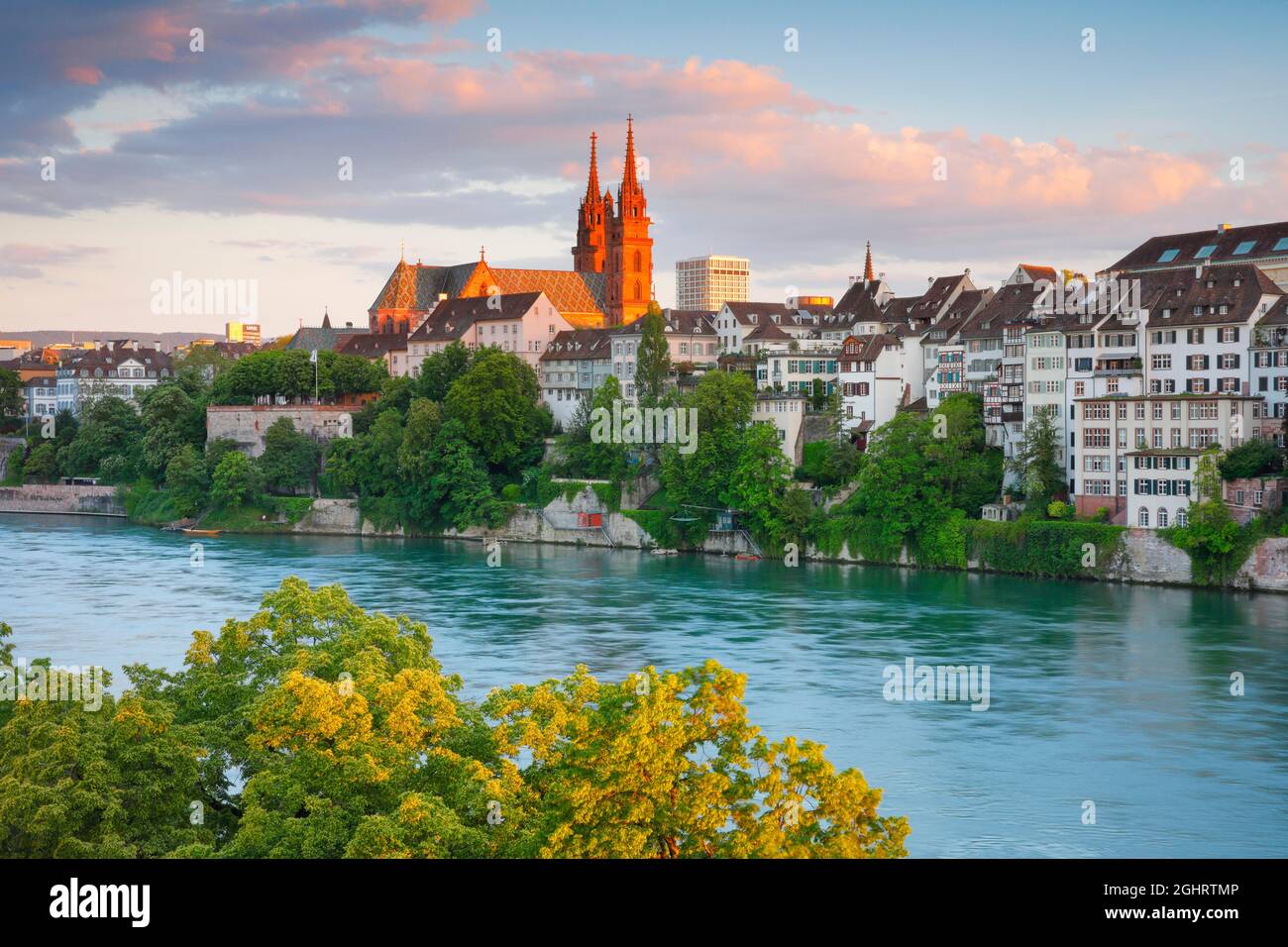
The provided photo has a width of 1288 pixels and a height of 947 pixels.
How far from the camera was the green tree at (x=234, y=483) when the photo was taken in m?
84.5

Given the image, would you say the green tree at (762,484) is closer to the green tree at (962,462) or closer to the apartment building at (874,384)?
the apartment building at (874,384)

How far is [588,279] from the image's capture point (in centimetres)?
11206

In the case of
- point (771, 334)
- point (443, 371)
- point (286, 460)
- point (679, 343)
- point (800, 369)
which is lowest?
point (286, 460)

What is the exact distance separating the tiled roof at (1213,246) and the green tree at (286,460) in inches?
1783

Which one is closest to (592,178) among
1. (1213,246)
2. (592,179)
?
(592,179)

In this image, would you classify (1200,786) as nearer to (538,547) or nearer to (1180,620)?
(1180,620)

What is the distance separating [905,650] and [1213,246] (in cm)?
3564

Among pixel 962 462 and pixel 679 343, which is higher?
pixel 679 343

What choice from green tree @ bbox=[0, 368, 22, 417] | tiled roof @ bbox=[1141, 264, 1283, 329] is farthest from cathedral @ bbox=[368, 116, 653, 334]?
tiled roof @ bbox=[1141, 264, 1283, 329]

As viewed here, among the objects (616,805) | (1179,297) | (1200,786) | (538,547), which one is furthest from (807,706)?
(538,547)

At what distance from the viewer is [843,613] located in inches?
1919

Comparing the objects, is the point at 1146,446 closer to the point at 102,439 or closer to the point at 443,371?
the point at 443,371

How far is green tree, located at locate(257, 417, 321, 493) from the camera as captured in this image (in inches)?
3423
